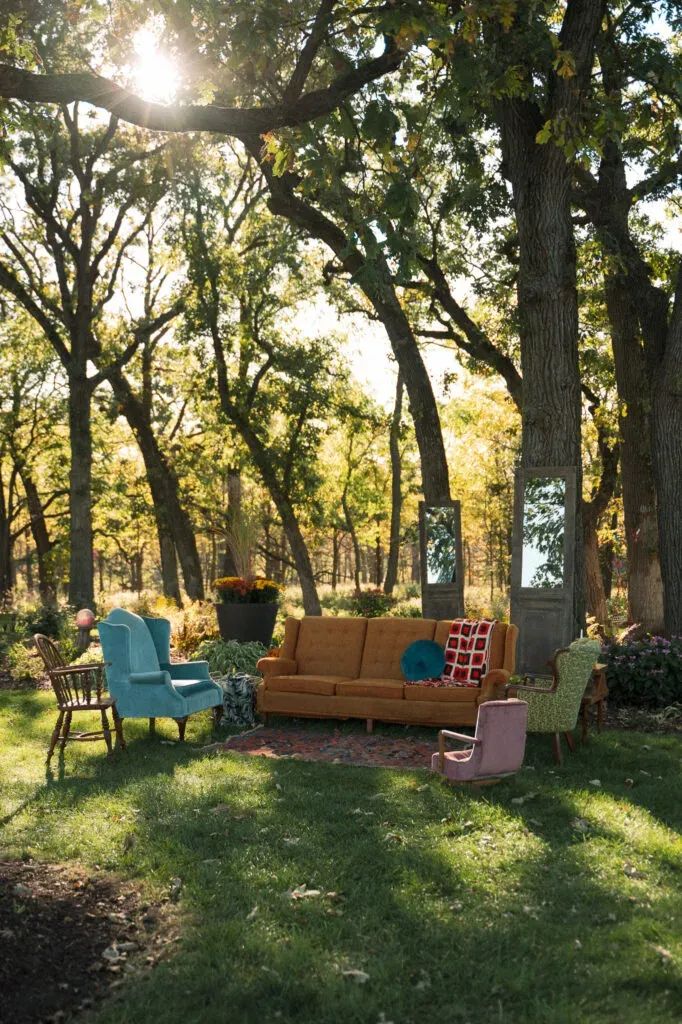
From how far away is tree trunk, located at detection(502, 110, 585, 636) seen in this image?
1040cm

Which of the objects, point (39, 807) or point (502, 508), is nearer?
point (39, 807)

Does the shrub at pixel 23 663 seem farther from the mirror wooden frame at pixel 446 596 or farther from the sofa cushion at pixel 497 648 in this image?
the sofa cushion at pixel 497 648

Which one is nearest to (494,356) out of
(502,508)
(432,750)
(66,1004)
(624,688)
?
(624,688)

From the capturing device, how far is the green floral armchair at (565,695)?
7.88 m

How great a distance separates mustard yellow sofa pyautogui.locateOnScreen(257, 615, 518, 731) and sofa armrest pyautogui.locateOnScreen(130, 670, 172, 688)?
1.42 m

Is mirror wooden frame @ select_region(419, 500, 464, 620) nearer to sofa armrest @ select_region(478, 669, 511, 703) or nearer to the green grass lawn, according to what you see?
sofa armrest @ select_region(478, 669, 511, 703)

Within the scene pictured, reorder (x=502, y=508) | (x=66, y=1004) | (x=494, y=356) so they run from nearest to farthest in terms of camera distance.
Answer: (x=66, y=1004) → (x=494, y=356) → (x=502, y=508)

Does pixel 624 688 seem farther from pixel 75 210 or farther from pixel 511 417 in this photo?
pixel 511 417

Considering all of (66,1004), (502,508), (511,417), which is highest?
(511,417)

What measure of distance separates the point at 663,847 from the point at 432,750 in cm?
308

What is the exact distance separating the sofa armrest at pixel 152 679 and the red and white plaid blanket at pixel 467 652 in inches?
104

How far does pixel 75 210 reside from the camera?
60.3 ft

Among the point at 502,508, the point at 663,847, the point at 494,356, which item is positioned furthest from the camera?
the point at 502,508

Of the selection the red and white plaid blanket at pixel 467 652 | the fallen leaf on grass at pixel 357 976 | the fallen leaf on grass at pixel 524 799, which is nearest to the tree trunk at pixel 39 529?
the red and white plaid blanket at pixel 467 652
